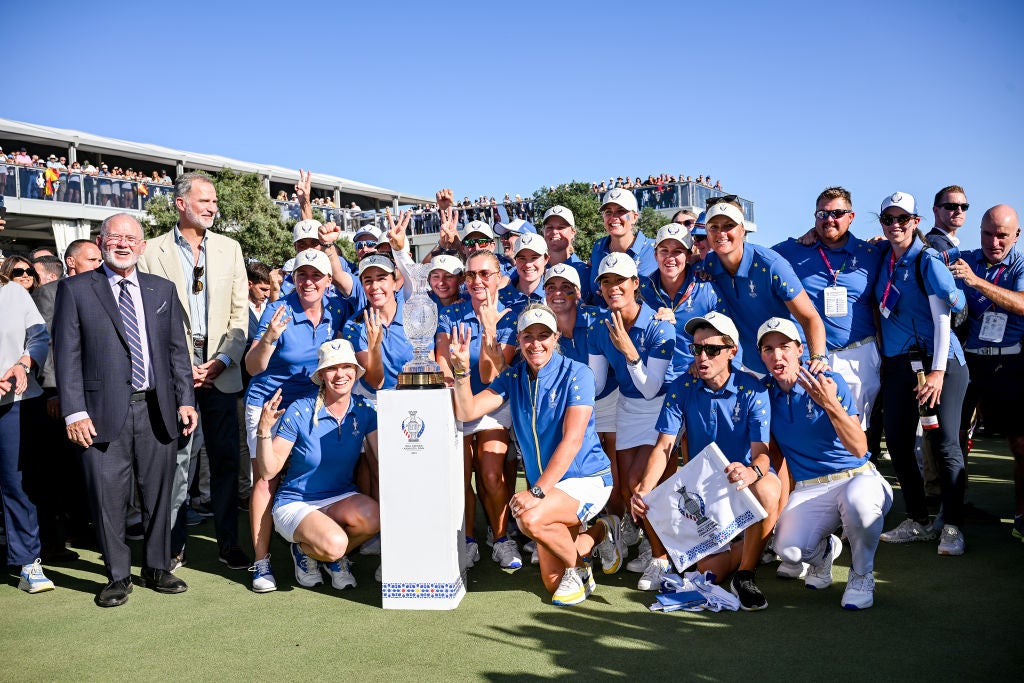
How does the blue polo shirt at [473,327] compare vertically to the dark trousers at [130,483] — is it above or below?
above

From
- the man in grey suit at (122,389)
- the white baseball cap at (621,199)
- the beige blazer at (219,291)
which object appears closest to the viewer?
the man in grey suit at (122,389)

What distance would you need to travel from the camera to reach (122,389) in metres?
4.68

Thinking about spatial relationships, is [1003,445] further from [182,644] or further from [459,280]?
[182,644]

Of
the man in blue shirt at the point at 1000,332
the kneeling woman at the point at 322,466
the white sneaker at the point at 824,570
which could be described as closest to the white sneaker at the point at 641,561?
the white sneaker at the point at 824,570

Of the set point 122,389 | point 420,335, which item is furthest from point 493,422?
point 122,389

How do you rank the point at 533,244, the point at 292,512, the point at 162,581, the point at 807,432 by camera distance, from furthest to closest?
the point at 533,244 → the point at 162,581 → the point at 292,512 → the point at 807,432

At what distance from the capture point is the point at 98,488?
15.2ft

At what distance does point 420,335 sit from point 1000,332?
150 inches

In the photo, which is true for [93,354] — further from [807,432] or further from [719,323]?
[807,432]

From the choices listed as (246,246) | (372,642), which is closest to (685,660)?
(372,642)

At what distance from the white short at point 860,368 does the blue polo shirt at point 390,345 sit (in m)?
2.65

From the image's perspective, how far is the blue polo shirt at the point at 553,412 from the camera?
4.57 meters

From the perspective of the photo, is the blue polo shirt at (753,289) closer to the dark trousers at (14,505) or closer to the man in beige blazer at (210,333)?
the man in beige blazer at (210,333)

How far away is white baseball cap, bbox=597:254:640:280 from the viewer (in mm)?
4875
